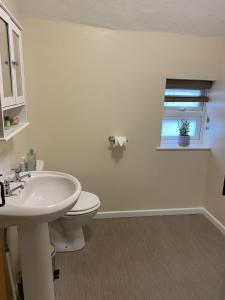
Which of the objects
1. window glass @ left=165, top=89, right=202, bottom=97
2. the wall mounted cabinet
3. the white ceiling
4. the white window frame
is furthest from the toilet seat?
the white ceiling

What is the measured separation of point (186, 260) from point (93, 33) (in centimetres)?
222

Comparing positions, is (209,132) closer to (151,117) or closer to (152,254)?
(151,117)

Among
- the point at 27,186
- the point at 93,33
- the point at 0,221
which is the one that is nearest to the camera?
the point at 0,221

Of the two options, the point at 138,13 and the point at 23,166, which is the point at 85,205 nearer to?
the point at 23,166

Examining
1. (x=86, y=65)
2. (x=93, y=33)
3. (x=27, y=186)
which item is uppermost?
(x=93, y=33)

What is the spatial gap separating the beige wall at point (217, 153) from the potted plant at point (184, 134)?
0.25 metres

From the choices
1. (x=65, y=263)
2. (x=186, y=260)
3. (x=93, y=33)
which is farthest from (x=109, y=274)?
(x=93, y=33)

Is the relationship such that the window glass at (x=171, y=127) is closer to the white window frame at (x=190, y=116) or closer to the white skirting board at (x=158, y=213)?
the white window frame at (x=190, y=116)

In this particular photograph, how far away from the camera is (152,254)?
6.73 feet

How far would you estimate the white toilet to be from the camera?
6.30 ft

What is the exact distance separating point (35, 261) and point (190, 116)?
2222 mm

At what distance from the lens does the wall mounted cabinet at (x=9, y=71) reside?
1214mm

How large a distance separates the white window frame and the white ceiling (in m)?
0.83

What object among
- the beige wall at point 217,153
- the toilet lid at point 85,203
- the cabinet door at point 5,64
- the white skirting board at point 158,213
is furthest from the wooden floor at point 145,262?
the cabinet door at point 5,64
